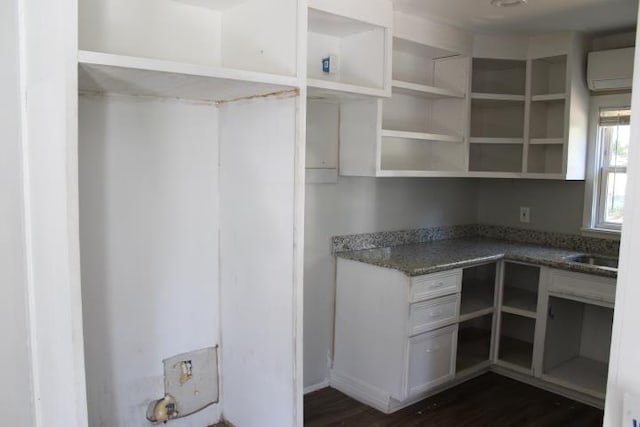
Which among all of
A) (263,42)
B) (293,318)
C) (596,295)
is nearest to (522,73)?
(596,295)

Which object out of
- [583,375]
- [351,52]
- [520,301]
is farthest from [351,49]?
[583,375]

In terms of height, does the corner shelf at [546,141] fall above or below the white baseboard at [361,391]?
above

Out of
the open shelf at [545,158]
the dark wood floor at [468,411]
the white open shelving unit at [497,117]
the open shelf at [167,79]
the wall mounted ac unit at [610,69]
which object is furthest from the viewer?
the white open shelving unit at [497,117]

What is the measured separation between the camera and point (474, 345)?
3545 mm

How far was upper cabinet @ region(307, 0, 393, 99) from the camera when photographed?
2.41 m

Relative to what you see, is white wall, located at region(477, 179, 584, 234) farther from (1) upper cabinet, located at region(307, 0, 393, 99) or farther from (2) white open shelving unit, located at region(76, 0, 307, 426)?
(2) white open shelving unit, located at region(76, 0, 307, 426)

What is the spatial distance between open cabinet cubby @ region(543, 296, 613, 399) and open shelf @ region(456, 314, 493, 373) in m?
0.41

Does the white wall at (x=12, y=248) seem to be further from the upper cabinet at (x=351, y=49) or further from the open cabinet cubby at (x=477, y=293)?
the open cabinet cubby at (x=477, y=293)

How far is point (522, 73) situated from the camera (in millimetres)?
3621

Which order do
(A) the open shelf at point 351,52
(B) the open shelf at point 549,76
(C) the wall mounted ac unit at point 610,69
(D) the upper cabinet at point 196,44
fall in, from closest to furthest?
1. (D) the upper cabinet at point 196,44
2. (A) the open shelf at point 351,52
3. (C) the wall mounted ac unit at point 610,69
4. (B) the open shelf at point 549,76

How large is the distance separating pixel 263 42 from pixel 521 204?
107 inches

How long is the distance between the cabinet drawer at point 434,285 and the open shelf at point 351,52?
103 cm

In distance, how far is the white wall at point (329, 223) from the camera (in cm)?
291

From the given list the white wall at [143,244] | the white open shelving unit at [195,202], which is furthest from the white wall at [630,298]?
the white wall at [143,244]
